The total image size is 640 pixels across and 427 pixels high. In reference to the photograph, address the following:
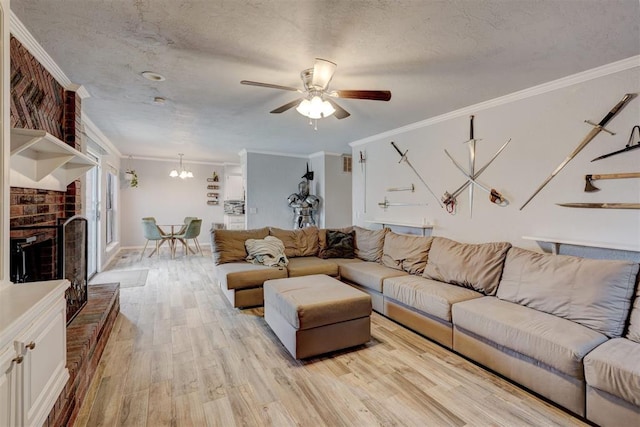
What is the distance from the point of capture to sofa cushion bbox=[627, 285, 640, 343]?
1859mm

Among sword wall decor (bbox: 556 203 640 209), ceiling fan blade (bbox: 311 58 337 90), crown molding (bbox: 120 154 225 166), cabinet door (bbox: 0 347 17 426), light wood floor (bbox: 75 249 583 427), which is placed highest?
crown molding (bbox: 120 154 225 166)

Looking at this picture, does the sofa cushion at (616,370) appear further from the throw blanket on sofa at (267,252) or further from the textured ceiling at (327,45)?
the throw blanket on sofa at (267,252)

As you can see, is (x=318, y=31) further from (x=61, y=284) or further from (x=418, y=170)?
(x=418, y=170)

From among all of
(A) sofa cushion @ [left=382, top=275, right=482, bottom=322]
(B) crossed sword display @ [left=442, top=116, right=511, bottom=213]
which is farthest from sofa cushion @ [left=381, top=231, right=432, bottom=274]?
(B) crossed sword display @ [left=442, top=116, right=511, bottom=213]

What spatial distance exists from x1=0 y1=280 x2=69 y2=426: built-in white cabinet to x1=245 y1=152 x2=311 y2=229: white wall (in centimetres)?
488

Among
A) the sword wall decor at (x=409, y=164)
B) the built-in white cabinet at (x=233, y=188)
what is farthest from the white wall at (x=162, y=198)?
the sword wall decor at (x=409, y=164)

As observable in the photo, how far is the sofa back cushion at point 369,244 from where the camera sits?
414cm

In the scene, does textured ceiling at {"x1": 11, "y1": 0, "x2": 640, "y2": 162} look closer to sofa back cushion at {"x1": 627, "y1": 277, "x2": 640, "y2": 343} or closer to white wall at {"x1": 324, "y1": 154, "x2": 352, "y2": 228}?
sofa back cushion at {"x1": 627, "y1": 277, "x2": 640, "y2": 343}

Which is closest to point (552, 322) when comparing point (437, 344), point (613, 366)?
point (613, 366)

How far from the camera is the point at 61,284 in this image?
1.50 m

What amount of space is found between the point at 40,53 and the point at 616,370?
13.9 feet

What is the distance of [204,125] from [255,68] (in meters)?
2.12

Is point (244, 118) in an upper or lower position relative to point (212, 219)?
upper

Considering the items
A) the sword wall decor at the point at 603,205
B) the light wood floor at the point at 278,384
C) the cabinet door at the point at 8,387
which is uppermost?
the sword wall decor at the point at 603,205
